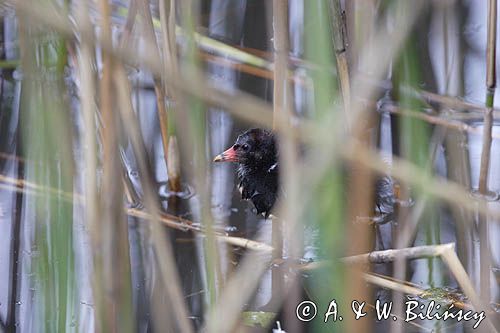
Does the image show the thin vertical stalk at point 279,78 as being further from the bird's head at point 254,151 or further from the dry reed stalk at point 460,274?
the dry reed stalk at point 460,274

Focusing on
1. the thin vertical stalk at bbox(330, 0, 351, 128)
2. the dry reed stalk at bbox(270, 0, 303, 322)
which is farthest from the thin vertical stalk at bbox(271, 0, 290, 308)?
the thin vertical stalk at bbox(330, 0, 351, 128)

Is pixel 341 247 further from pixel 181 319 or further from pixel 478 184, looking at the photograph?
pixel 478 184

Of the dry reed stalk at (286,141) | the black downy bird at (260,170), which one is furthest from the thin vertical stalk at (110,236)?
the black downy bird at (260,170)

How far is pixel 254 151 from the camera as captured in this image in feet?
9.84

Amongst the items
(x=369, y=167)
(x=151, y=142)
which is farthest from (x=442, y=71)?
(x=369, y=167)

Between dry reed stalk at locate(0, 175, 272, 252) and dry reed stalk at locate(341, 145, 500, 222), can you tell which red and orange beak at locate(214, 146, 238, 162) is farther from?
dry reed stalk at locate(341, 145, 500, 222)

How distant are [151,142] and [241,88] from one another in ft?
1.72

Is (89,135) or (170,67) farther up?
(170,67)

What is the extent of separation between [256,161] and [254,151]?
37 millimetres

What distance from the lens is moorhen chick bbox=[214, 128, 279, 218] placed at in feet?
9.64

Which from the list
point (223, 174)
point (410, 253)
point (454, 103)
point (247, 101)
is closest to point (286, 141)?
point (247, 101)

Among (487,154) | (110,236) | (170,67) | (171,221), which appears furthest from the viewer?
(171,221)

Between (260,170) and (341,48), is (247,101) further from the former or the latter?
(260,170)

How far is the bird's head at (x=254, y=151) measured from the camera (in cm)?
298
